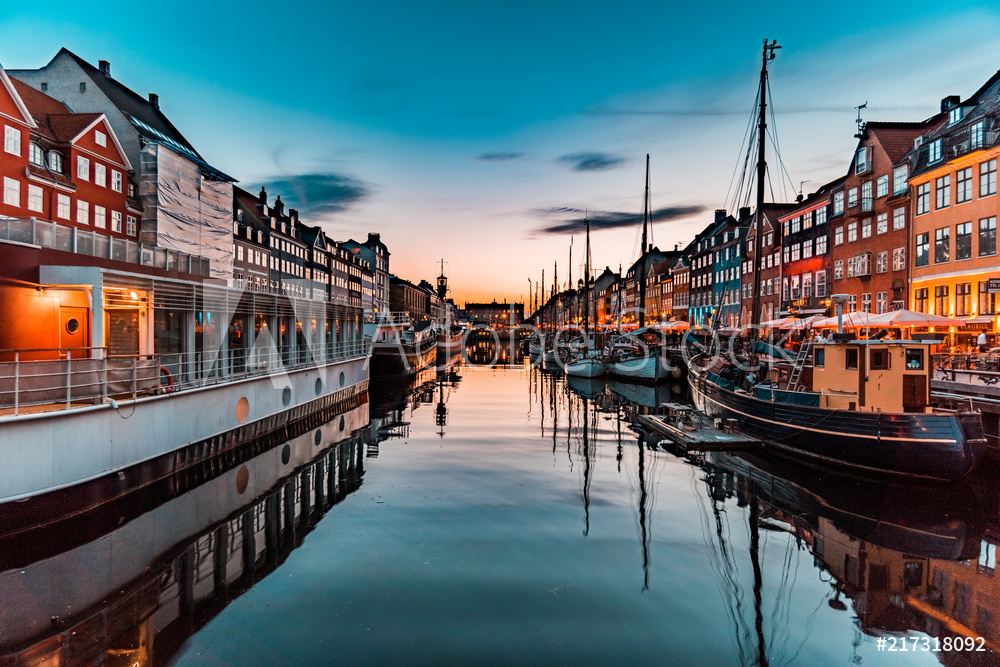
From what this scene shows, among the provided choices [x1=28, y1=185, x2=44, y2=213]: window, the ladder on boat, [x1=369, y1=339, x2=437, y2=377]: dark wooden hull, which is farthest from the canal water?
[x1=369, y1=339, x2=437, y2=377]: dark wooden hull

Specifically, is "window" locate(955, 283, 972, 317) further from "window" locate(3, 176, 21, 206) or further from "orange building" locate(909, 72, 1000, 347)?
"window" locate(3, 176, 21, 206)

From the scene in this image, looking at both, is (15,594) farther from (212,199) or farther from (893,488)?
(212,199)

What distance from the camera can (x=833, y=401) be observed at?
22188 millimetres

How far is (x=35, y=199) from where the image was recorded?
34.2 meters

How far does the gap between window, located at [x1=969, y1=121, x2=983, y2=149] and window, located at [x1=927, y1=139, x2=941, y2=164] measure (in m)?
3.28

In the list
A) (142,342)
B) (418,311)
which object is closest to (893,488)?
(142,342)

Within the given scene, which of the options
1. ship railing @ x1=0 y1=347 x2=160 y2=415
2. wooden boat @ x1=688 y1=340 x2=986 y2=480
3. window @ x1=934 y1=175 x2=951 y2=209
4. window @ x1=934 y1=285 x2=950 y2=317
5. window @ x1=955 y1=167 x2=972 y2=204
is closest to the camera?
ship railing @ x1=0 y1=347 x2=160 y2=415

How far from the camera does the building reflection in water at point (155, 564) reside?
8883 mm

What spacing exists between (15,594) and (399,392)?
121ft

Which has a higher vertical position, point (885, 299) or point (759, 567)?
point (885, 299)

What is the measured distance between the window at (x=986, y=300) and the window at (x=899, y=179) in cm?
1174

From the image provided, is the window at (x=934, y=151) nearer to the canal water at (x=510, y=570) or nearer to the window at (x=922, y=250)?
the window at (x=922, y=250)

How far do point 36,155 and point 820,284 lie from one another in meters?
61.3

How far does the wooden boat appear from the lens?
58.3 ft
